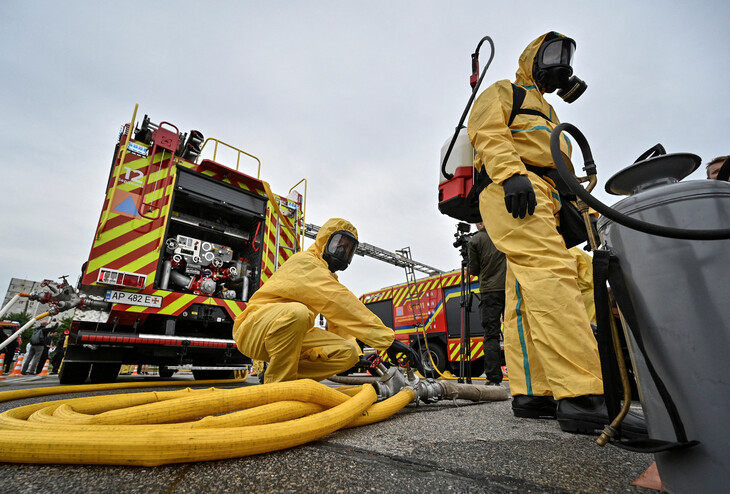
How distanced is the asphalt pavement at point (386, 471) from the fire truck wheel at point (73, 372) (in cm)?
332

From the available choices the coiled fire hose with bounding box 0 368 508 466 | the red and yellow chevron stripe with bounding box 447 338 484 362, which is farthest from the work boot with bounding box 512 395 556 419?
the red and yellow chevron stripe with bounding box 447 338 484 362

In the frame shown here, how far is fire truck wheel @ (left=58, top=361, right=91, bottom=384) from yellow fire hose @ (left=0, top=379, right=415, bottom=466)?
98.9 inches

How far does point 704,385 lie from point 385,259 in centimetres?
1625

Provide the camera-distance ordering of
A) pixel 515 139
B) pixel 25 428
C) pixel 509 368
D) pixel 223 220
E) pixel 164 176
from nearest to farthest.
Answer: pixel 25 428
pixel 509 368
pixel 515 139
pixel 164 176
pixel 223 220

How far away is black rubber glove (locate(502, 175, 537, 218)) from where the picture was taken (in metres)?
1.52

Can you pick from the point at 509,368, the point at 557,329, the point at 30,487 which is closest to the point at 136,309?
the point at 30,487

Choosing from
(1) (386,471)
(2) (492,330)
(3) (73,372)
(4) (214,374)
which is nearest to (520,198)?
(1) (386,471)

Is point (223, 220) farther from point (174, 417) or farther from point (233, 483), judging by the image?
point (233, 483)

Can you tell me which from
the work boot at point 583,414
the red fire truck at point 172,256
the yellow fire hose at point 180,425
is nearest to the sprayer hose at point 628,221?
the work boot at point 583,414

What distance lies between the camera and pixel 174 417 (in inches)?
43.2

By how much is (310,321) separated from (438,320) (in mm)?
5579

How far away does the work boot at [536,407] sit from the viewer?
5.18 feet

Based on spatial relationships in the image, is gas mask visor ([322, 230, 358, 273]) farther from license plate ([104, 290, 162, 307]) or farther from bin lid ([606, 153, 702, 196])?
bin lid ([606, 153, 702, 196])

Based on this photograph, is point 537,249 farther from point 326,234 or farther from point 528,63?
point 326,234
